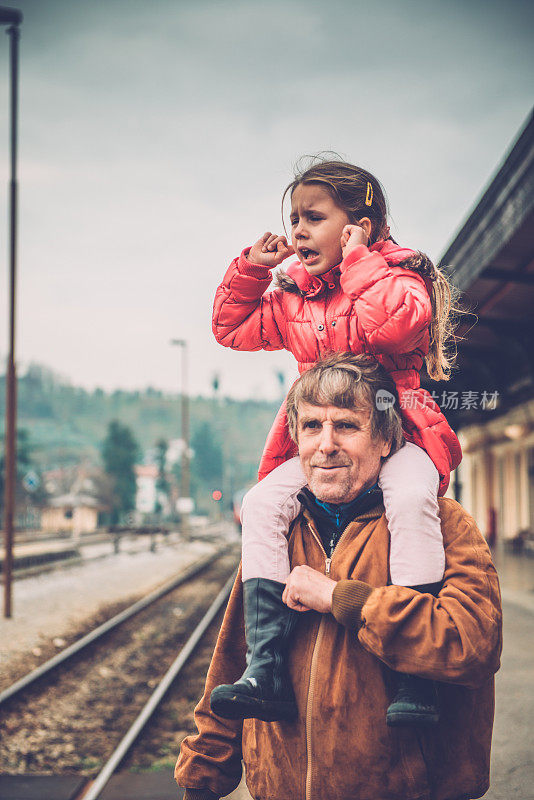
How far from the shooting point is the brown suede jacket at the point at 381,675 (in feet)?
5.52

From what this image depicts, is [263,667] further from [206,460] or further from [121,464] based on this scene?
[206,460]

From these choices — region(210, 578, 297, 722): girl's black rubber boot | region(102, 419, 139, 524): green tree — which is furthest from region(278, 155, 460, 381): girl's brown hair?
region(102, 419, 139, 524): green tree

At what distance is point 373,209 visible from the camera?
6.63 ft

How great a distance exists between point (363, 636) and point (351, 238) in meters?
1.00

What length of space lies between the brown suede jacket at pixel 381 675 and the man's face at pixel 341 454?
0.11m

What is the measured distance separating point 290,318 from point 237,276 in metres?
0.20

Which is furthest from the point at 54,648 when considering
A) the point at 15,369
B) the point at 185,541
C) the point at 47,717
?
the point at 185,541

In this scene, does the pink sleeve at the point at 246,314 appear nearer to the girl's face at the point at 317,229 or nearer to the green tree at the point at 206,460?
the girl's face at the point at 317,229

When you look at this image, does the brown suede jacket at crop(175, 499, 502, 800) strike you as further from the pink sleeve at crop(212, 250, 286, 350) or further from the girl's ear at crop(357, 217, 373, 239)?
the girl's ear at crop(357, 217, 373, 239)

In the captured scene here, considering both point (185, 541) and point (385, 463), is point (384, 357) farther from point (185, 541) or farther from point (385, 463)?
point (185, 541)

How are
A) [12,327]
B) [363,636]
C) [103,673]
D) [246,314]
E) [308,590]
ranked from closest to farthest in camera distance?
1. [363,636]
2. [308,590]
3. [246,314]
4. [103,673]
5. [12,327]

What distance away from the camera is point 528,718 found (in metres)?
5.15

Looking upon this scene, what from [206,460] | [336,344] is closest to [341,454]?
[336,344]

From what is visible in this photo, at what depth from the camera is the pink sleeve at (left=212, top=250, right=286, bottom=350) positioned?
206cm
